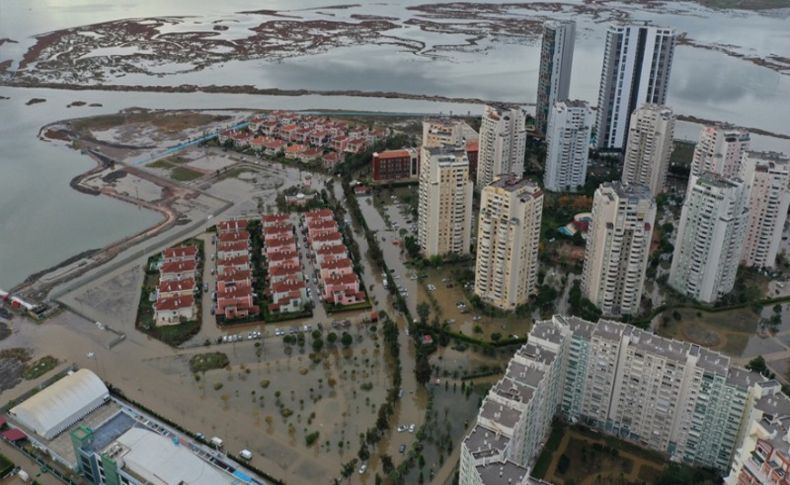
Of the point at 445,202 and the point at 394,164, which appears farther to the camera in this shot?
the point at 394,164

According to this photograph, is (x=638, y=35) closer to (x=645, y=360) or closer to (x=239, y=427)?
(x=645, y=360)

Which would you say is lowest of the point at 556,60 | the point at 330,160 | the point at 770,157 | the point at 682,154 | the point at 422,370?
the point at 682,154

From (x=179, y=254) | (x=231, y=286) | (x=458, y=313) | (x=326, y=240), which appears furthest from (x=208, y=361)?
(x=458, y=313)

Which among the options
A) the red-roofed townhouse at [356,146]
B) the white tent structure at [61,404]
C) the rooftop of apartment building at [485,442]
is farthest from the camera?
the red-roofed townhouse at [356,146]

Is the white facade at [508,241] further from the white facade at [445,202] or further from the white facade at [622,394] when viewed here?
the white facade at [622,394]

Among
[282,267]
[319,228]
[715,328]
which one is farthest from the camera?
[319,228]

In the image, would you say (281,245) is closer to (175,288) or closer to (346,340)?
(175,288)

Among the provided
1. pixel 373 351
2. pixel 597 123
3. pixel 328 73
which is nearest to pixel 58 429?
pixel 373 351

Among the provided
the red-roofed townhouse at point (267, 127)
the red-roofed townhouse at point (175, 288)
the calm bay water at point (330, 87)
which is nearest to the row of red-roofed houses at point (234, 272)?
the red-roofed townhouse at point (175, 288)
